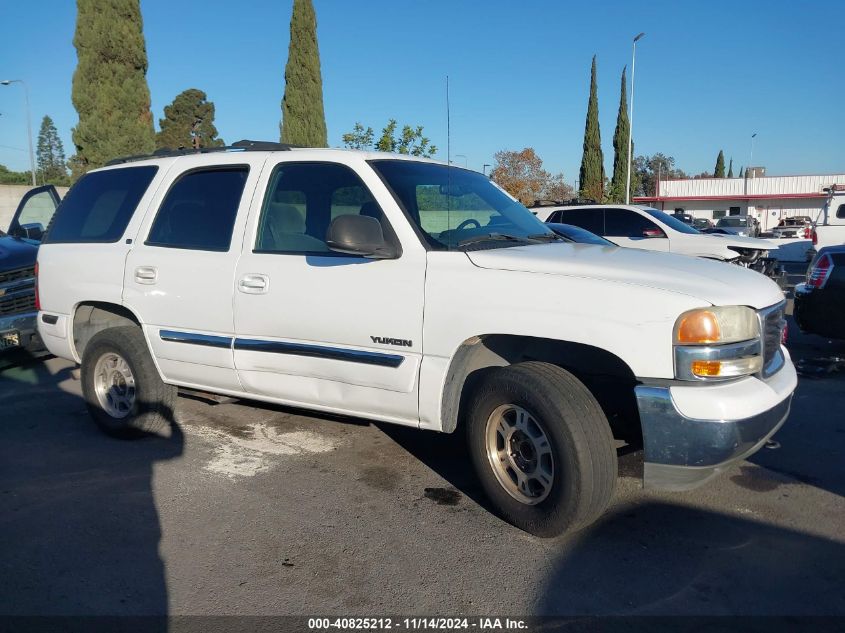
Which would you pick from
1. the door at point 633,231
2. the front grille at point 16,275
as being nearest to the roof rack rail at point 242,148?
the front grille at point 16,275

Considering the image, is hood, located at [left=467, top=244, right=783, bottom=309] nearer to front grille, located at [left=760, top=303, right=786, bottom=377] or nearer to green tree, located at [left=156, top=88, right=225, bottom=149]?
front grille, located at [left=760, top=303, right=786, bottom=377]

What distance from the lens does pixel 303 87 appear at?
25.2 m

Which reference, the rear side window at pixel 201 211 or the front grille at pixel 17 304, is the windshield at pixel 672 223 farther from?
the front grille at pixel 17 304

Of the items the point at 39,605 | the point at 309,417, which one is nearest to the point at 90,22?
the point at 309,417

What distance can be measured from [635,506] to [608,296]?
1414 mm

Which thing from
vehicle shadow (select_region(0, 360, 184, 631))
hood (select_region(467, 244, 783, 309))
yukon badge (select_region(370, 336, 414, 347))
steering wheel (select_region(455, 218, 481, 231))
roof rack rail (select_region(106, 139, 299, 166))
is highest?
roof rack rail (select_region(106, 139, 299, 166))

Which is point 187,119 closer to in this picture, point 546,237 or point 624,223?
point 624,223

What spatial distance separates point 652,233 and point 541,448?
9.90 meters

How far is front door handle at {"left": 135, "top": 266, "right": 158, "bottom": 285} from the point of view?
4.58 metres

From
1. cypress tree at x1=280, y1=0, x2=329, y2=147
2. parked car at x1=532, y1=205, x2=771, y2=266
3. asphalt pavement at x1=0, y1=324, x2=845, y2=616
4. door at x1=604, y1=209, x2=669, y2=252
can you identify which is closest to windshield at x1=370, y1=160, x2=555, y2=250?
asphalt pavement at x1=0, y1=324, x2=845, y2=616

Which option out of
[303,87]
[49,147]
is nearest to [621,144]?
[303,87]

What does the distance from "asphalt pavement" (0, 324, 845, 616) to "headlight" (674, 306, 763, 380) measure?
0.94 meters

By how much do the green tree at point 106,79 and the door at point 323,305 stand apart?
2182 cm

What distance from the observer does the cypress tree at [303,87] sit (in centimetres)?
2505
